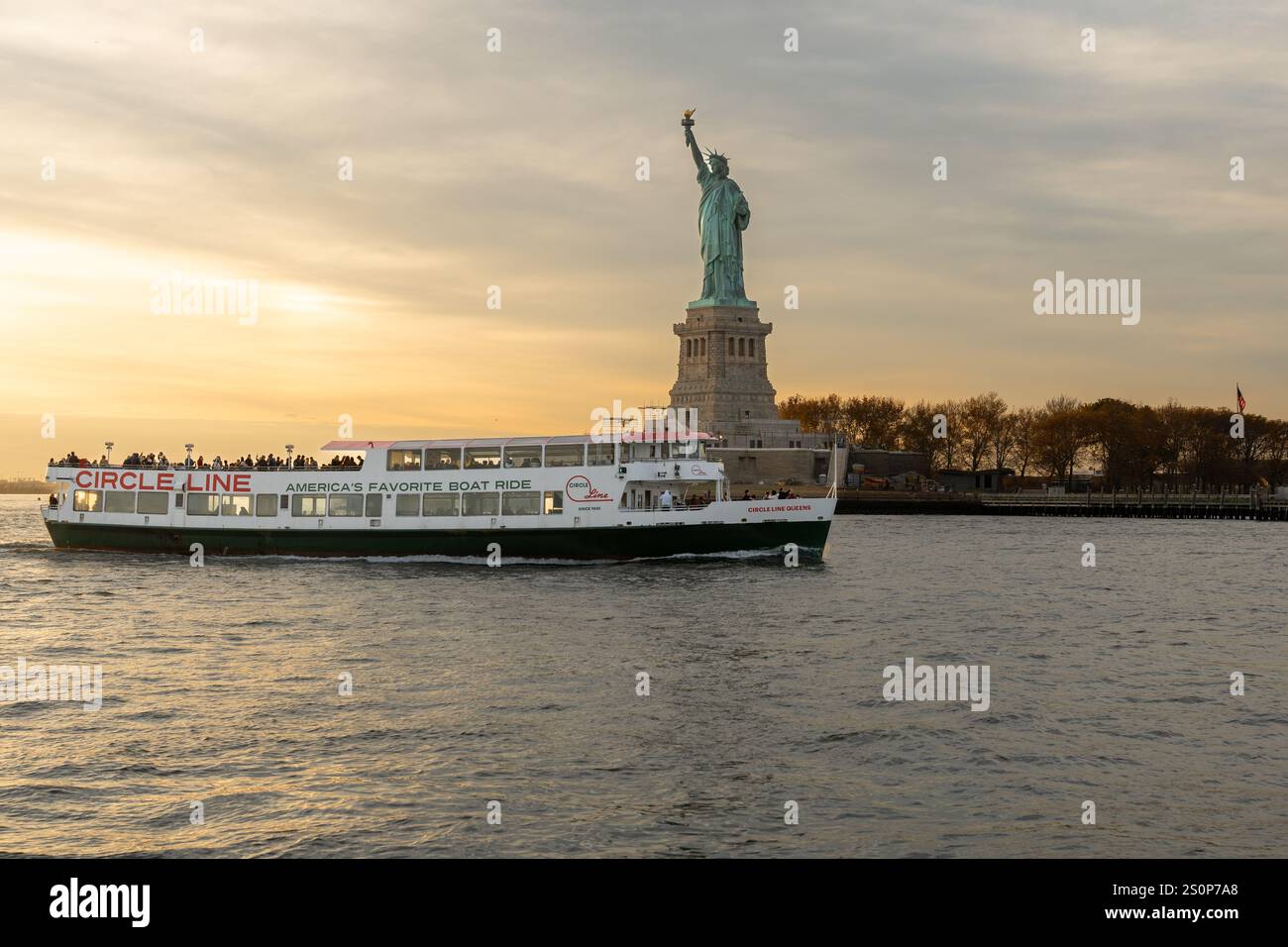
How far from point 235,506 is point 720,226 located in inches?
4255

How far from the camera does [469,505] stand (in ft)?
221

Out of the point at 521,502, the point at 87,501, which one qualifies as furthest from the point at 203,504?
the point at 521,502

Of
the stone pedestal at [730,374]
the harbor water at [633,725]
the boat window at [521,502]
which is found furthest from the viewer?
the stone pedestal at [730,374]

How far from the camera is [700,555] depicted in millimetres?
65062

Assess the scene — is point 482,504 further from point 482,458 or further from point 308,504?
point 308,504

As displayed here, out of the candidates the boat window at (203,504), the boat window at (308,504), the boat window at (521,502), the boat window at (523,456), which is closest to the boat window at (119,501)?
the boat window at (203,504)

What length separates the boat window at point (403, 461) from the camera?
68.9 metres

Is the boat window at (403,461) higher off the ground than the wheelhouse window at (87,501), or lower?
higher

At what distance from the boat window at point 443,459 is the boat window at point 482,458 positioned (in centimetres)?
59

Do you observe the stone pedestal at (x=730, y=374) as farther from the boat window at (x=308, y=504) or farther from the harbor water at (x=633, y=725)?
the harbor water at (x=633, y=725)

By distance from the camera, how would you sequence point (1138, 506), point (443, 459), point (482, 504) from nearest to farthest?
point (482, 504), point (443, 459), point (1138, 506)
